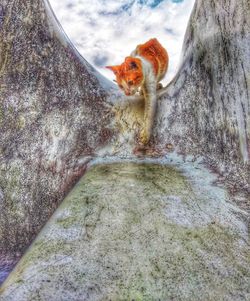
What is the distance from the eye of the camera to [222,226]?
263 centimetres

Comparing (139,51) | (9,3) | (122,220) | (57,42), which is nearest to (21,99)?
(57,42)

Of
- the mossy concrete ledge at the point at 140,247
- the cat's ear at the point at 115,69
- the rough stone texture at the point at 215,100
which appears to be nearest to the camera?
the mossy concrete ledge at the point at 140,247

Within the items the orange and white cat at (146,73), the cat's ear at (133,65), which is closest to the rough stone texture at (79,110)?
the orange and white cat at (146,73)

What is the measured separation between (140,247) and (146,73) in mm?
1850

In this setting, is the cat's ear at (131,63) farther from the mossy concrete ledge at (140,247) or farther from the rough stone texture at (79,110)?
the mossy concrete ledge at (140,247)

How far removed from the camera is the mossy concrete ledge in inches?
80.8

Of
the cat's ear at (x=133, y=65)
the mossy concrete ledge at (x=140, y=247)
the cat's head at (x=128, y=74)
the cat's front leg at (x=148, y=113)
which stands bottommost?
the mossy concrete ledge at (x=140, y=247)

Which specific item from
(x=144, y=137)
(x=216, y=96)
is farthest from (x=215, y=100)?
(x=144, y=137)

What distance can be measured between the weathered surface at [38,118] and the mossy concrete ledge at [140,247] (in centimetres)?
79

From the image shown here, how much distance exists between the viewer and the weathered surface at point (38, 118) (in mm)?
3879

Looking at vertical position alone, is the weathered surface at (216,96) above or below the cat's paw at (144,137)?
above

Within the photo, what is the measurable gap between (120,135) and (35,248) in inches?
71.3

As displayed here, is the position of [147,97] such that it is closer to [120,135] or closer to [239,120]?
[120,135]

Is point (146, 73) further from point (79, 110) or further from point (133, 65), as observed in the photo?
point (79, 110)
